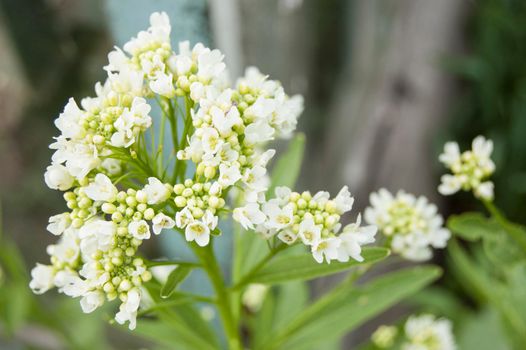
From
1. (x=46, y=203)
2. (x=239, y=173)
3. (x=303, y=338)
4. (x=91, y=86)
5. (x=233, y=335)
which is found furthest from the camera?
(x=46, y=203)

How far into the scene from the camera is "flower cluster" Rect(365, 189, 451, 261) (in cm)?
171

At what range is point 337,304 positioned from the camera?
5.99ft

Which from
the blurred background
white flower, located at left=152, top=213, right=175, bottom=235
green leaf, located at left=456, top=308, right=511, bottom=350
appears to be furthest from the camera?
the blurred background

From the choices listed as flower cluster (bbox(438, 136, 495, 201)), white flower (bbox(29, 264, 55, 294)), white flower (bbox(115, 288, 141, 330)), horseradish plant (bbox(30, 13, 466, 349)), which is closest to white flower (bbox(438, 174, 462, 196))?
flower cluster (bbox(438, 136, 495, 201))

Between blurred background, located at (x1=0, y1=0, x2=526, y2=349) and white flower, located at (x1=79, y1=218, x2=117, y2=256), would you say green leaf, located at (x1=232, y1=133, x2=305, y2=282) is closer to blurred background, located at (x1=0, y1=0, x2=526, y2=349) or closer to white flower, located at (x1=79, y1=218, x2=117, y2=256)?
white flower, located at (x1=79, y1=218, x2=117, y2=256)

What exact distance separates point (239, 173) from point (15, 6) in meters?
2.98

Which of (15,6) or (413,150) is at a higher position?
(15,6)

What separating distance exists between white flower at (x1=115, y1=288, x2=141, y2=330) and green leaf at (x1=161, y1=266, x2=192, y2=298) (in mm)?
69

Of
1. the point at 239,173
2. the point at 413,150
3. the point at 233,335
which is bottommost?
the point at 233,335

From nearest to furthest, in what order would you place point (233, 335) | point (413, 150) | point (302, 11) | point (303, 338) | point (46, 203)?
1. point (233, 335)
2. point (303, 338)
3. point (302, 11)
4. point (413, 150)
5. point (46, 203)

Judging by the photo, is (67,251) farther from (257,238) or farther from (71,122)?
(257,238)

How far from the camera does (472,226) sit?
1673mm

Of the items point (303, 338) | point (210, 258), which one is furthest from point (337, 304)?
point (210, 258)

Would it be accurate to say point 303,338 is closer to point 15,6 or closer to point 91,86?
point 91,86
